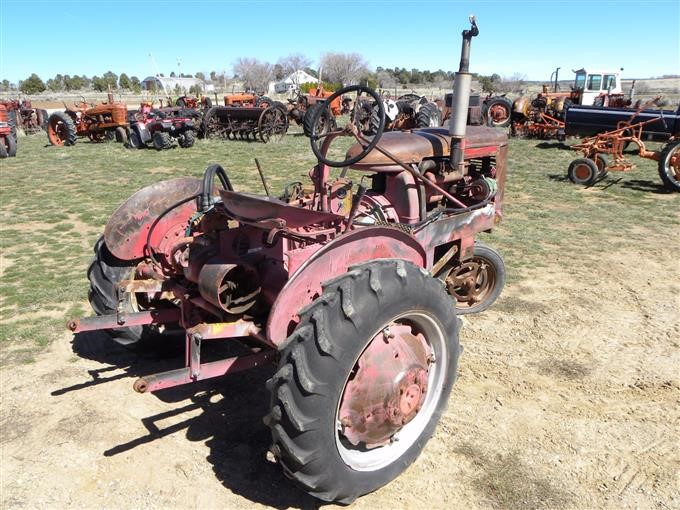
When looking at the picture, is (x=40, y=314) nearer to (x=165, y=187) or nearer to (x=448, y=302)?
(x=165, y=187)

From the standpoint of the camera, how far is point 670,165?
926cm

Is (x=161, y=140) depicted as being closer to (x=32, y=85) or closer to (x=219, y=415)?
(x=219, y=415)

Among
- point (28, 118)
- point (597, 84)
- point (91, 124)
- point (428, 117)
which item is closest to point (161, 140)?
point (91, 124)

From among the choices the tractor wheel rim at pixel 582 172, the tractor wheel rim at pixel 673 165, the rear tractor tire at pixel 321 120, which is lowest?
the tractor wheel rim at pixel 582 172

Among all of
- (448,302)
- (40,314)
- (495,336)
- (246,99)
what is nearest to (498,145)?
(495,336)

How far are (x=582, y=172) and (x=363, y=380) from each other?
29.4 feet

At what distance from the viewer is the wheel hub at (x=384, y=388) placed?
2.35 metres

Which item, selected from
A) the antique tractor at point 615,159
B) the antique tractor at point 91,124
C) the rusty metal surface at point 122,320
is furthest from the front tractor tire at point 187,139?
the rusty metal surface at point 122,320

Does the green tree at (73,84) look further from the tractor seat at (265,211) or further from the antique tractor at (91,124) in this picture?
the tractor seat at (265,211)

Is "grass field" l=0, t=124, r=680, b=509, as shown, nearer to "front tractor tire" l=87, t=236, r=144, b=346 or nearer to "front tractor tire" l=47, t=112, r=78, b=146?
"front tractor tire" l=87, t=236, r=144, b=346

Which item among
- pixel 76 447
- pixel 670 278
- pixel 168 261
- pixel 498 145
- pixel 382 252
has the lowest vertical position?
pixel 76 447

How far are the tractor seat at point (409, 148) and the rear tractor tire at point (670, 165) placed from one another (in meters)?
6.90

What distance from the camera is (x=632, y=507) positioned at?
2.46 meters

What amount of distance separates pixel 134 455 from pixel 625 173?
1149cm
